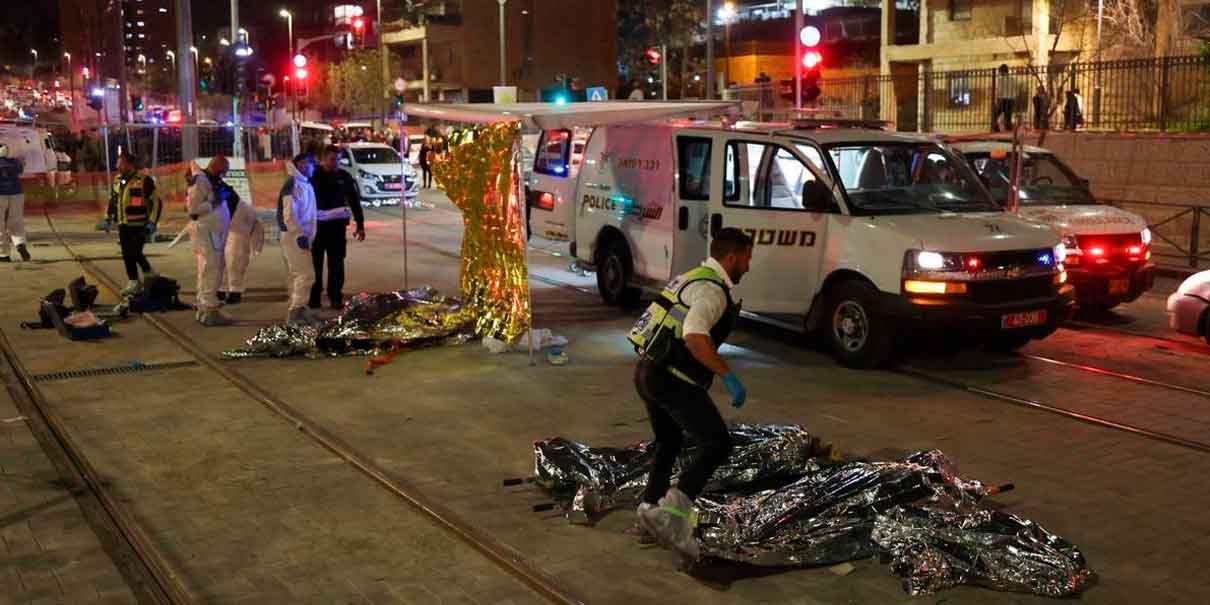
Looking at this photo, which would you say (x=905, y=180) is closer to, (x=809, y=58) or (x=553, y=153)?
(x=553, y=153)

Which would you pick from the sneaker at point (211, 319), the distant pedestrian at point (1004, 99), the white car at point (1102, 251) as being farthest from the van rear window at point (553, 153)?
the distant pedestrian at point (1004, 99)

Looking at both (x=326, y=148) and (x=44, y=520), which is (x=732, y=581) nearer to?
(x=44, y=520)

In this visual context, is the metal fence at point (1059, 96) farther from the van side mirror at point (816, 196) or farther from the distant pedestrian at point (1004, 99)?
the van side mirror at point (816, 196)

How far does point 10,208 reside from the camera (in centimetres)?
1914

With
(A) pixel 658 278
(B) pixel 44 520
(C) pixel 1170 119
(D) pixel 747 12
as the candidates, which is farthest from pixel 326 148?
(D) pixel 747 12

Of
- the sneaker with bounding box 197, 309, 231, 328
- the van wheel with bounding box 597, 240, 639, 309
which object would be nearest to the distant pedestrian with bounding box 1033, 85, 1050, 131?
the van wheel with bounding box 597, 240, 639, 309

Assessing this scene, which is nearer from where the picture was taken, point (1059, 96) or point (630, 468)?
point (630, 468)

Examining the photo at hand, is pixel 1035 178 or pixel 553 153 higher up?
pixel 553 153

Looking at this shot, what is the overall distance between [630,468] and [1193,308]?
22.7ft

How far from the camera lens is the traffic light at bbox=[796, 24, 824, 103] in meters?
20.4

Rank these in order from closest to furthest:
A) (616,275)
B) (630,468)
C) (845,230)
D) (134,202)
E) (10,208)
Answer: (630,468) → (845,230) → (616,275) → (134,202) → (10,208)

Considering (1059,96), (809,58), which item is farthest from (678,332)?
(1059,96)

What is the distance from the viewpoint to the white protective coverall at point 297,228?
1230 cm

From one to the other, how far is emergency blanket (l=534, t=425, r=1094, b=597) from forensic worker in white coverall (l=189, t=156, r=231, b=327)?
705 cm
